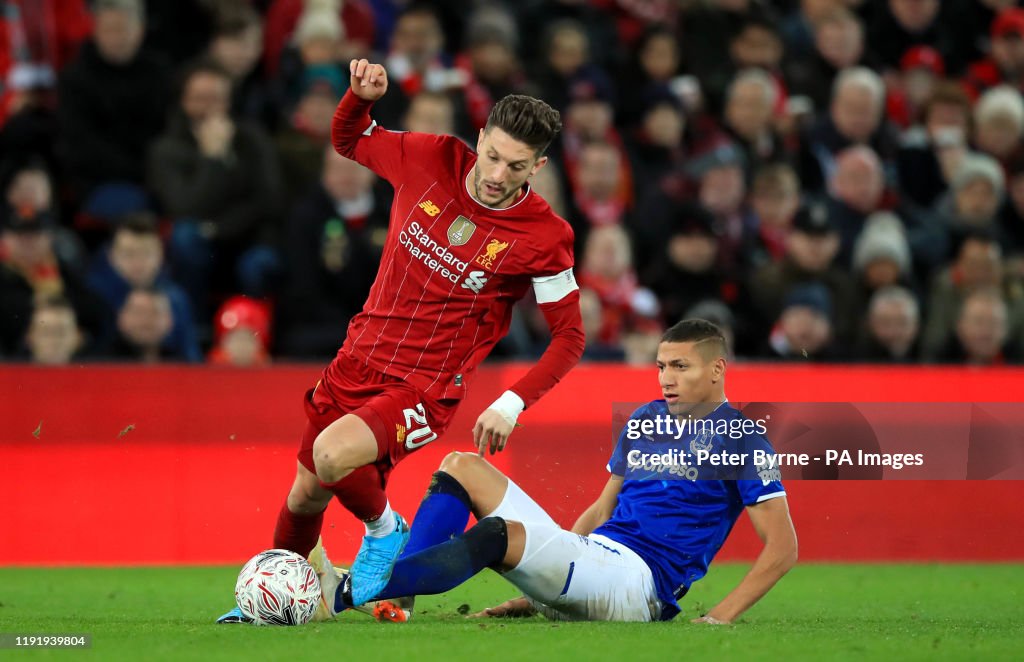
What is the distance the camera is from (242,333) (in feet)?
33.5

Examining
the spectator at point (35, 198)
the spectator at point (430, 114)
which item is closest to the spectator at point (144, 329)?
the spectator at point (35, 198)

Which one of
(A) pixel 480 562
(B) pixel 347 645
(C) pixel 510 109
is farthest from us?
(C) pixel 510 109

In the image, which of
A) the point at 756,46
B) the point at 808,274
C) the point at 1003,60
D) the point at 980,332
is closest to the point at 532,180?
the point at 808,274

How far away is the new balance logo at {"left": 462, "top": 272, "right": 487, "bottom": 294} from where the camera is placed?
6.56m

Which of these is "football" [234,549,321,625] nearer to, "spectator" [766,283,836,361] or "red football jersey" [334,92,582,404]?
"red football jersey" [334,92,582,404]

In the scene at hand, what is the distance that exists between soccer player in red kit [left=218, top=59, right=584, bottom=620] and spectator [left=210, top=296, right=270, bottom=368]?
11.3ft

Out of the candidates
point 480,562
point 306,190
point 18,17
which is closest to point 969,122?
point 306,190

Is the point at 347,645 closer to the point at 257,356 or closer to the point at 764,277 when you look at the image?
the point at 257,356

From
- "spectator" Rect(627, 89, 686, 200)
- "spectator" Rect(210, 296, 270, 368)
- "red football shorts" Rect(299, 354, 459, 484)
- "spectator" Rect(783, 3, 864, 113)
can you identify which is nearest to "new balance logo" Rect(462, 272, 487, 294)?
"red football shorts" Rect(299, 354, 459, 484)

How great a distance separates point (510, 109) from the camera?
253 inches

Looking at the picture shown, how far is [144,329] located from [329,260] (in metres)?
1.40

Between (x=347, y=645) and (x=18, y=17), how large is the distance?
788 centimetres

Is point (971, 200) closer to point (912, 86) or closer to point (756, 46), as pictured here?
point (912, 86)

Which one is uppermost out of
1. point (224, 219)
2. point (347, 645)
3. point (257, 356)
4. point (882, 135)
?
point (882, 135)
